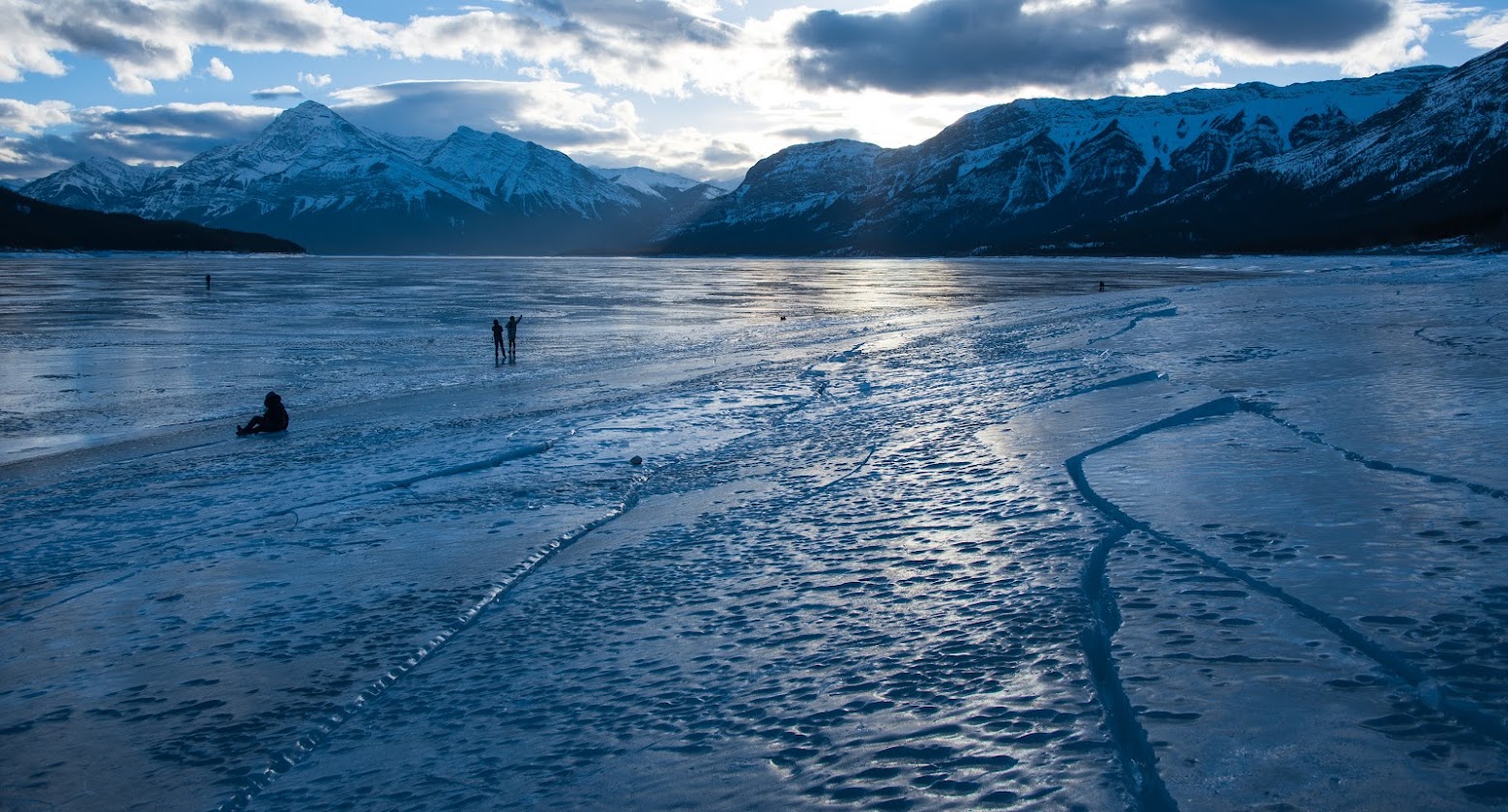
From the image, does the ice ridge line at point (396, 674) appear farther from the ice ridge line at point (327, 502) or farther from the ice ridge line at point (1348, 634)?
the ice ridge line at point (1348, 634)

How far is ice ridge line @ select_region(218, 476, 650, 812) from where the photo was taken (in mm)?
5449

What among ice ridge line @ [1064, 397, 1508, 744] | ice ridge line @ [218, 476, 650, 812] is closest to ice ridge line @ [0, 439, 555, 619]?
ice ridge line @ [218, 476, 650, 812]

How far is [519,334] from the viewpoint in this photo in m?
35.8

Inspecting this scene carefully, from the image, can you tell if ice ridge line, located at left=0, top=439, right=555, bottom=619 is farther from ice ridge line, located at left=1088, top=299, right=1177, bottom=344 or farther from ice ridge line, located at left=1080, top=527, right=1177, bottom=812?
ice ridge line, located at left=1088, top=299, right=1177, bottom=344

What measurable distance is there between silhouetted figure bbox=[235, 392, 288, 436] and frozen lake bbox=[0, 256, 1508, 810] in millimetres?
263

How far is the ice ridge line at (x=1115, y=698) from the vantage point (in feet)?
15.3

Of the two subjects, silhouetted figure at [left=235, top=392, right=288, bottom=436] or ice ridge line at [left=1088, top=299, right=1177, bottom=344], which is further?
ice ridge line at [left=1088, top=299, right=1177, bottom=344]

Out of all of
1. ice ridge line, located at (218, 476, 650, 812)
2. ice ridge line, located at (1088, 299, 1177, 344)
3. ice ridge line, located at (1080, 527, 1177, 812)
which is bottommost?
ice ridge line, located at (218, 476, 650, 812)

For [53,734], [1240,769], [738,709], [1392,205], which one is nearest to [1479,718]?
[1240,769]

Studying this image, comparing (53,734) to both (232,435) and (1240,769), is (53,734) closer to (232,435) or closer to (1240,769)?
(1240,769)

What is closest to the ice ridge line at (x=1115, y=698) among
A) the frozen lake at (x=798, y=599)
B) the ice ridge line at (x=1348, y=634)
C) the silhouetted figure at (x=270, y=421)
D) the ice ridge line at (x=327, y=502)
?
the frozen lake at (x=798, y=599)

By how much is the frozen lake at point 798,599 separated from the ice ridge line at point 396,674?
35 mm

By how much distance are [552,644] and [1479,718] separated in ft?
18.2

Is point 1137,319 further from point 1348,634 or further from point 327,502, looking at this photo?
point 1348,634
